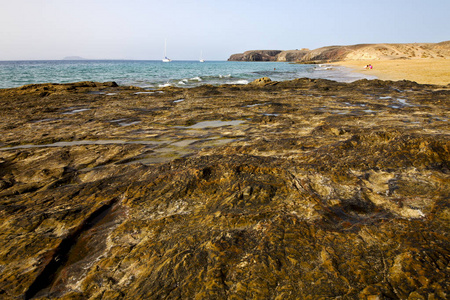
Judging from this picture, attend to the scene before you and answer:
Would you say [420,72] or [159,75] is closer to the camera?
[420,72]

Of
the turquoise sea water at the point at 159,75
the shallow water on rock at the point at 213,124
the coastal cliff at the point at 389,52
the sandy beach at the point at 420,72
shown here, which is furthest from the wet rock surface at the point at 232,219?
the coastal cliff at the point at 389,52

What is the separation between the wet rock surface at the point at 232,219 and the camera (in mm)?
1966

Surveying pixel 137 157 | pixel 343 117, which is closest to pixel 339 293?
pixel 137 157

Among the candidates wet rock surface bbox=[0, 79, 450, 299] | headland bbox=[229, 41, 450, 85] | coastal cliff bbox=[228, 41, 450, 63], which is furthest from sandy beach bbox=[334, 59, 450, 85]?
coastal cliff bbox=[228, 41, 450, 63]

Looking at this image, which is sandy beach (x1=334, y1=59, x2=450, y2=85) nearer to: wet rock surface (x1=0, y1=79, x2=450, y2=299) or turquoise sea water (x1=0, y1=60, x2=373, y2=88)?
turquoise sea water (x1=0, y1=60, x2=373, y2=88)

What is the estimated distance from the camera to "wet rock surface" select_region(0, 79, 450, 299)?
1.97 meters

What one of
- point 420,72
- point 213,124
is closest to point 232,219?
point 213,124

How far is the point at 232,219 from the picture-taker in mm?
2723

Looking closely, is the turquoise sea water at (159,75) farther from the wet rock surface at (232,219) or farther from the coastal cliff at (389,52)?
the coastal cliff at (389,52)

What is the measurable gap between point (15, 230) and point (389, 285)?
3915 millimetres

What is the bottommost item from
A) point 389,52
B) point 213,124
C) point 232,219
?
point 232,219

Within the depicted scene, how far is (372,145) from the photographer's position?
15.7 feet

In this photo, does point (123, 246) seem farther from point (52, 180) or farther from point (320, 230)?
point (52, 180)

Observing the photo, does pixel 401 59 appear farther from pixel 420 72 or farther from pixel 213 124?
pixel 213 124
